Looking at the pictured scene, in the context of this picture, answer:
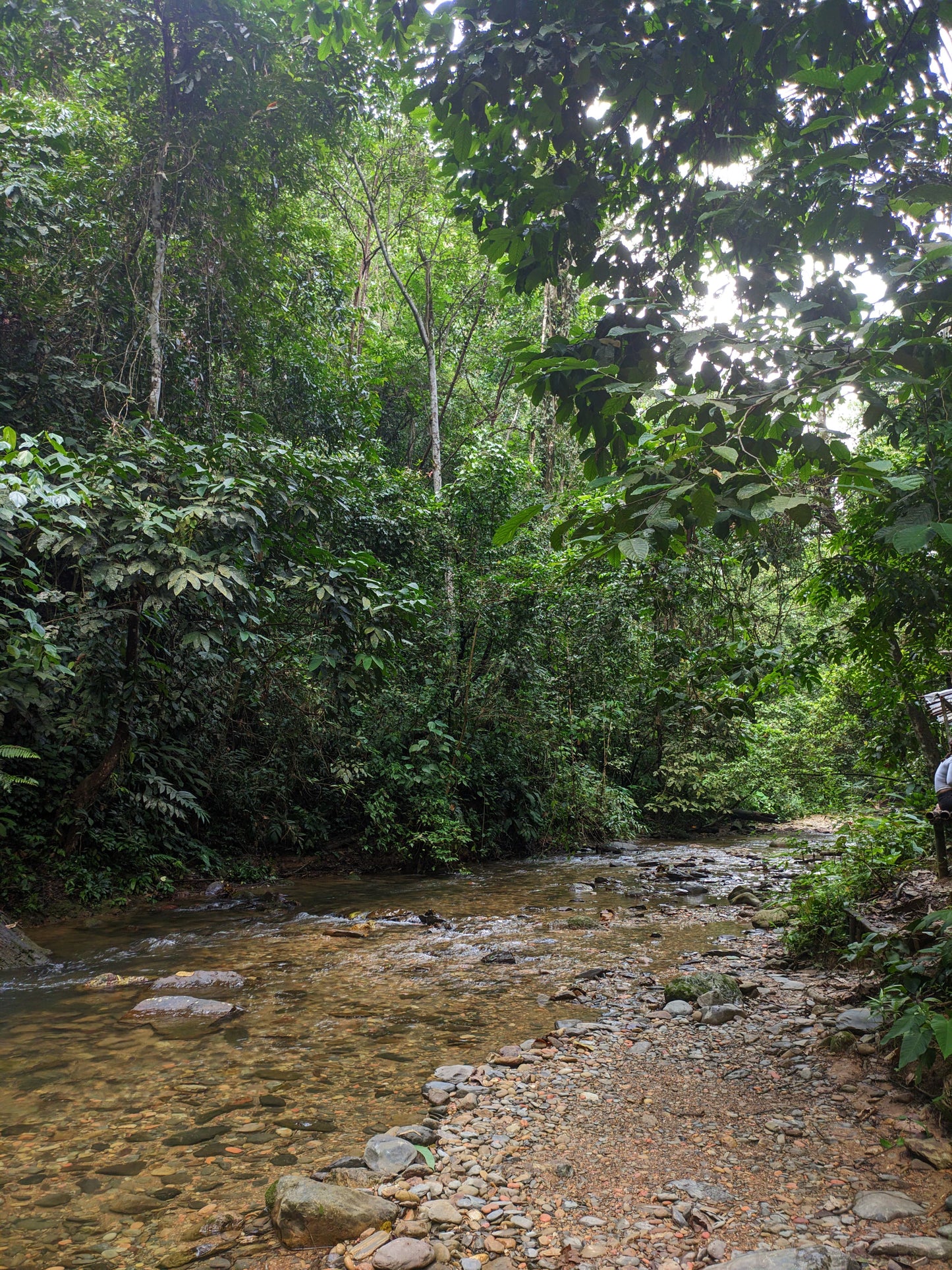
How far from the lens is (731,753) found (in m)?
15.0

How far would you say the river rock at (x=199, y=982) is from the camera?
5.31 meters

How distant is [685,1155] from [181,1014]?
3.28m

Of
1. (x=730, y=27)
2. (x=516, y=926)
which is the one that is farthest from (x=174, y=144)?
(x=516, y=926)

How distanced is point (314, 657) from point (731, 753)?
10.9 metres

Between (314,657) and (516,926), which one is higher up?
(314,657)

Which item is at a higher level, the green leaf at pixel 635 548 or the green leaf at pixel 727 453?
the green leaf at pixel 727 453

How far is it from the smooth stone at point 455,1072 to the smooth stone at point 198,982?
6.87 ft

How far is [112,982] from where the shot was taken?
5.54 metres

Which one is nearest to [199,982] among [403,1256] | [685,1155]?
[403,1256]

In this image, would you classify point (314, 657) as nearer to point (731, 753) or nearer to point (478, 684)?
point (478, 684)

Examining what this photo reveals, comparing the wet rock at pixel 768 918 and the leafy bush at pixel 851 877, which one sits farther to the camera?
the wet rock at pixel 768 918

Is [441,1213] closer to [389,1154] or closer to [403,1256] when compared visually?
[403,1256]

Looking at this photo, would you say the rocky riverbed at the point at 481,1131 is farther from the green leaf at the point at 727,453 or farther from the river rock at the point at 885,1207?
the green leaf at the point at 727,453

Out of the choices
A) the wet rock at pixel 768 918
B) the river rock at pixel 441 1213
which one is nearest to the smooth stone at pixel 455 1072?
the river rock at pixel 441 1213
